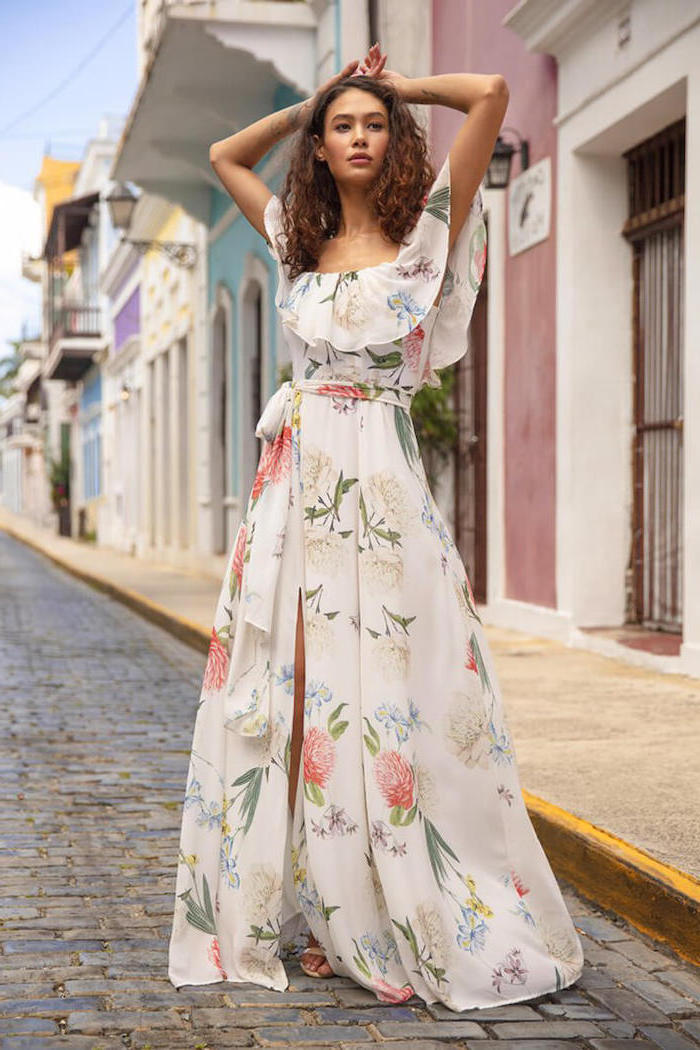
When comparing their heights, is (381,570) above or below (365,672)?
above

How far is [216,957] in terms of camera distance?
2975 mm

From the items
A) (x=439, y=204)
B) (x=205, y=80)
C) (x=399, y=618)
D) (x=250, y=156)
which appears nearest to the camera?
(x=399, y=618)

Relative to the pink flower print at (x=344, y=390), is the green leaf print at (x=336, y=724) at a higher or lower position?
lower

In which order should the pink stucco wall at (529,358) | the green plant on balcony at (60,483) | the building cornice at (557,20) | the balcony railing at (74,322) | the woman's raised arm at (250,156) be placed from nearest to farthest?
1. the woman's raised arm at (250,156)
2. the building cornice at (557,20)
3. the pink stucco wall at (529,358)
4. the balcony railing at (74,322)
5. the green plant on balcony at (60,483)

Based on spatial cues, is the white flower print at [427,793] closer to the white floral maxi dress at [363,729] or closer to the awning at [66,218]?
the white floral maxi dress at [363,729]

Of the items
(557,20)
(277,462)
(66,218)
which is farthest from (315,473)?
(66,218)

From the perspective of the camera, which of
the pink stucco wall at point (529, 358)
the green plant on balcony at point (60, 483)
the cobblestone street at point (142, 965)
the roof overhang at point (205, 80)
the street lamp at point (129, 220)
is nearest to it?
the cobblestone street at point (142, 965)

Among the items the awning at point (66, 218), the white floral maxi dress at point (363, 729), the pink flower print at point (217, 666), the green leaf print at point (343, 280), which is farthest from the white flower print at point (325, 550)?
the awning at point (66, 218)

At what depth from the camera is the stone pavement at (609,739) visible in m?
4.04

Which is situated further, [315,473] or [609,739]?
[609,739]

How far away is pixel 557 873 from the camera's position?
407cm

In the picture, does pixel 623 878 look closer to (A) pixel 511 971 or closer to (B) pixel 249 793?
(A) pixel 511 971

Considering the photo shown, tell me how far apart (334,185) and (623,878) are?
6.00ft

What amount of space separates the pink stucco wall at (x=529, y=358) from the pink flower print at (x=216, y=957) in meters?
6.04
